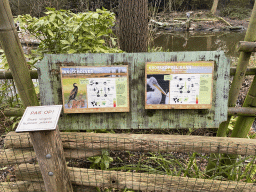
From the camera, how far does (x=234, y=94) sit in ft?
7.03

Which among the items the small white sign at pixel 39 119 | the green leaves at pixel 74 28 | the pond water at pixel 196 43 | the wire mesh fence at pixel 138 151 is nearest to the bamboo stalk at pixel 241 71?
the wire mesh fence at pixel 138 151

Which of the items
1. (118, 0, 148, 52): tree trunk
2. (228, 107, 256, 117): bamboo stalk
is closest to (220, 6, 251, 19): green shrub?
(118, 0, 148, 52): tree trunk

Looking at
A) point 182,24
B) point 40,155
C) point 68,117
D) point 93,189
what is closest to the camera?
point 40,155

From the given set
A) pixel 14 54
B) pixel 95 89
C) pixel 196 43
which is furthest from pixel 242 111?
pixel 196 43

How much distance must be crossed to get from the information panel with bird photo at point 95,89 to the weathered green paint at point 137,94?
0.06 meters

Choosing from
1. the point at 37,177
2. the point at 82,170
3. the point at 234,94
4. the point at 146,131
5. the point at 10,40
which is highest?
the point at 10,40

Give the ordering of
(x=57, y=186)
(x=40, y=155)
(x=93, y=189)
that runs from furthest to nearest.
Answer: (x=93, y=189) < (x=57, y=186) < (x=40, y=155)

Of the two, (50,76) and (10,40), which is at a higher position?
(10,40)

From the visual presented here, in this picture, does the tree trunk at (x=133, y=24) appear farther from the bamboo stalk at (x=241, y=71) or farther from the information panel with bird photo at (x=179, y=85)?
the bamboo stalk at (x=241, y=71)

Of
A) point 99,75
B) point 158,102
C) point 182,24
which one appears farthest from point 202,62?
point 182,24

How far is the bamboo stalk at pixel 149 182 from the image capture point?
6.40ft

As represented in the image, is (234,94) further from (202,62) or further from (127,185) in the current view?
(127,185)

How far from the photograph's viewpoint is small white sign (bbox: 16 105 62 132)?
143 centimetres

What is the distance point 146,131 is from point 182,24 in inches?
567
